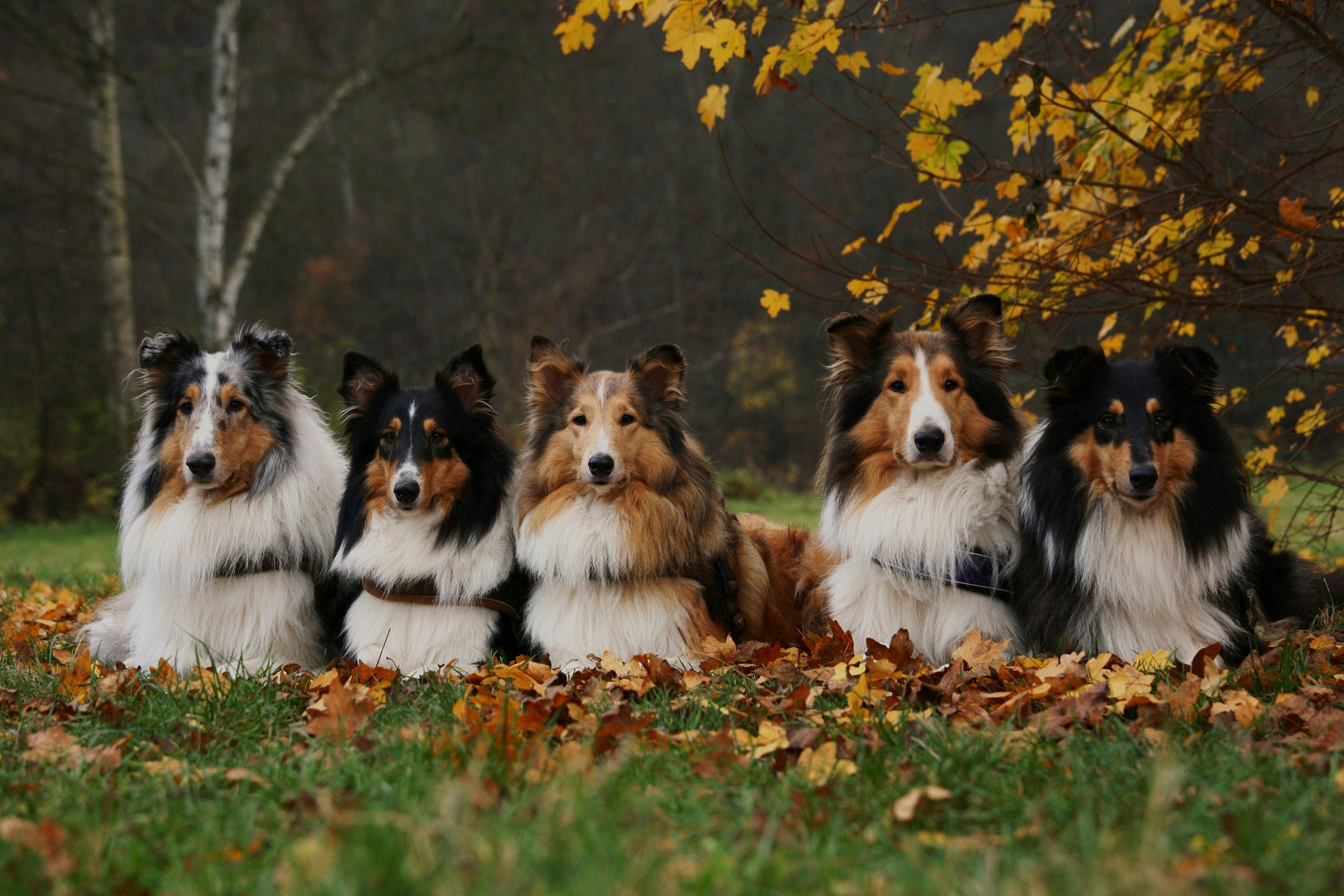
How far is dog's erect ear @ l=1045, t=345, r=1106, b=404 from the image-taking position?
3799mm

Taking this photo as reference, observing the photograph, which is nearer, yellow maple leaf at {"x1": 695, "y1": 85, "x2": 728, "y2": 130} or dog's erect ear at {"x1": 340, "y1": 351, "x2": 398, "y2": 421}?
yellow maple leaf at {"x1": 695, "y1": 85, "x2": 728, "y2": 130}

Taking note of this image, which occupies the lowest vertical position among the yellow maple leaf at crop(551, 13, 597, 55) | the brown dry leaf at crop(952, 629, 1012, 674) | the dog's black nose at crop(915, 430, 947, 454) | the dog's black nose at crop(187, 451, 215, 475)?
the brown dry leaf at crop(952, 629, 1012, 674)

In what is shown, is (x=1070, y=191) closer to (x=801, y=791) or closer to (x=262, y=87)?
(x=801, y=791)

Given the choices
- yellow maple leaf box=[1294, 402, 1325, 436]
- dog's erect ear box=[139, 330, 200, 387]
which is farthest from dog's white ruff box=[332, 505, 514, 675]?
yellow maple leaf box=[1294, 402, 1325, 436]

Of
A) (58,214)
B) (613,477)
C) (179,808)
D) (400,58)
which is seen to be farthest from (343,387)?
(58,214)

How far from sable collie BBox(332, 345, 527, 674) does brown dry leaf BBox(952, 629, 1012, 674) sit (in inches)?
79.8

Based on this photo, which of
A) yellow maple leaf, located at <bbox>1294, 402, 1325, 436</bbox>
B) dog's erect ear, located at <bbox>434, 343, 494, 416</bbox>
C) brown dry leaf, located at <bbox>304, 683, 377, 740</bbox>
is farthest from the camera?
yellow maple leaf, located at <bbox>1294, 402, 1325, 436</bbox>

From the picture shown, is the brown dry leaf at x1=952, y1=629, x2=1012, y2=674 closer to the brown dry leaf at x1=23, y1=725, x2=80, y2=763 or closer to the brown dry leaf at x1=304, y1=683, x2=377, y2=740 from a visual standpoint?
the brown dry leaf at x1=304, y1=683, x2=377, y2=740

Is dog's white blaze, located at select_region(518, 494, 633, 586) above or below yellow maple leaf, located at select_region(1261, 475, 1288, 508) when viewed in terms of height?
below

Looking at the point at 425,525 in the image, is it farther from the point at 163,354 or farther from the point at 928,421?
the point at 928,421

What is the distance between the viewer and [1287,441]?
5.39 metres

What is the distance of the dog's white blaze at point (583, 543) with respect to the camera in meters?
4.19

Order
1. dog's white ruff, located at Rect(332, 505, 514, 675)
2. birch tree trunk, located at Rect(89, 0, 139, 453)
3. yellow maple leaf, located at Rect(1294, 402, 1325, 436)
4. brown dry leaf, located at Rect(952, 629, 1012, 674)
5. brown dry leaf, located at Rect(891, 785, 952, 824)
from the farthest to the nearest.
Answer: birch tree trunk, located at Rect(89, 0, 139, 453), yellow maple leaf, located at Rect(1294, 402, 1325, 436), dog's white ruff, located at Rect(332, 505, 514, 675), brown dry leaf, located at Rect(952, 629, 1012, 674), brown dry leaf, located at Rect(891, 785, 952, 824)

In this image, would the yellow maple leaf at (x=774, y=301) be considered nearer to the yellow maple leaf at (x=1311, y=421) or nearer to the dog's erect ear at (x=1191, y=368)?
the dog's erect ear at (x=1191, y=368)
